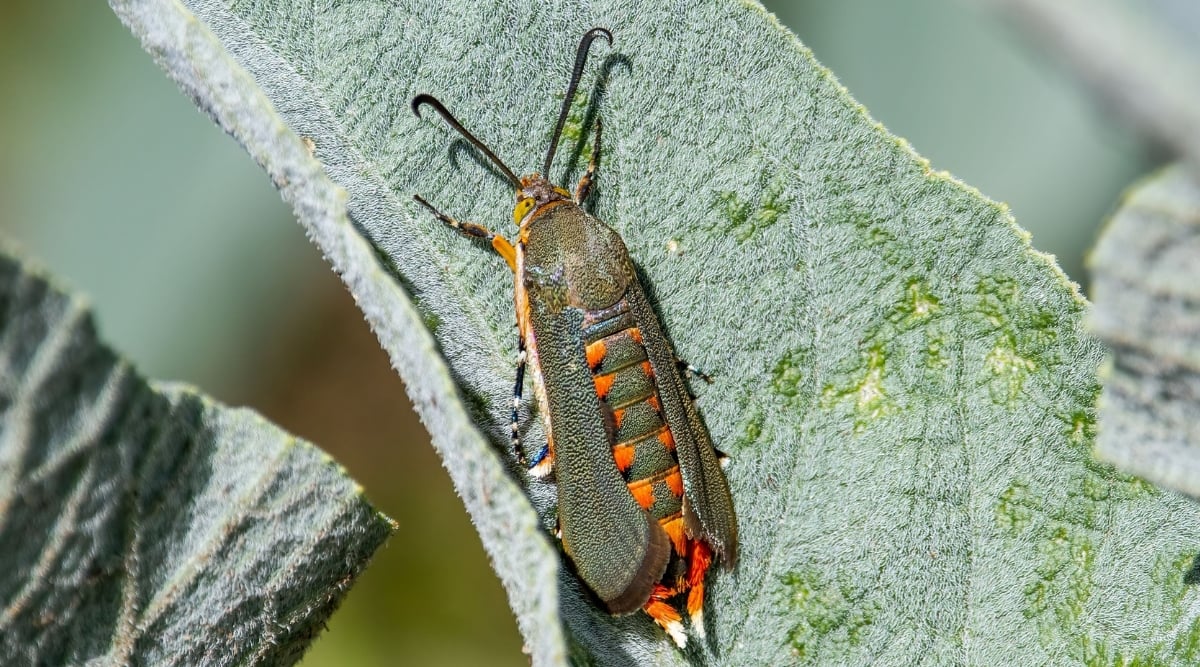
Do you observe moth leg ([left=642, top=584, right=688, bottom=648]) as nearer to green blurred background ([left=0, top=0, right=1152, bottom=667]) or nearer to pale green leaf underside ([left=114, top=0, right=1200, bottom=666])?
pale green leaf underside ([left=114, top=0, right=1200, bottom=666])

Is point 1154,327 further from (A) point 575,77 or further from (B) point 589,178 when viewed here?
(B) point 589,178

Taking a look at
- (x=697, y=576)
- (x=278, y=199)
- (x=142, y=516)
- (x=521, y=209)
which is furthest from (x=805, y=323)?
(x=278, y=199)

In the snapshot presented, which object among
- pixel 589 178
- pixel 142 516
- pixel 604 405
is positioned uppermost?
pixel 589 178

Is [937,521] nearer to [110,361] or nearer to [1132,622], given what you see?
[1132,622]

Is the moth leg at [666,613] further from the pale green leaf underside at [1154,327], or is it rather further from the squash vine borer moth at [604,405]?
the pale green leaf underside at [1154,327]

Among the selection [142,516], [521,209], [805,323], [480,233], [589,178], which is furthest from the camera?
[521,209]
